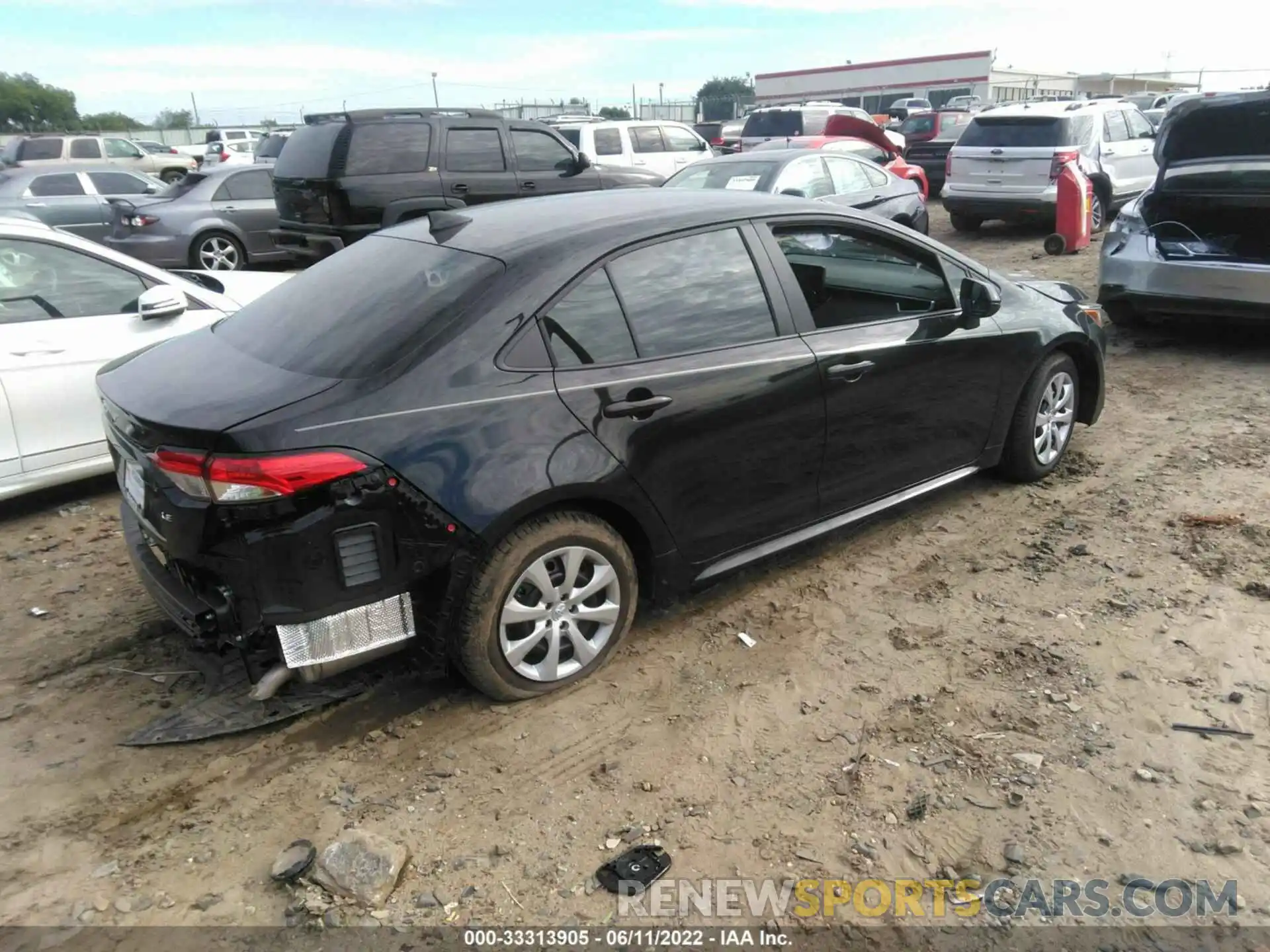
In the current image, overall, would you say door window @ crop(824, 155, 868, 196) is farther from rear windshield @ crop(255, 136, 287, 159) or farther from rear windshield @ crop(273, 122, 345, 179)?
rear windshield @ crop(255, 136, 287, 159)

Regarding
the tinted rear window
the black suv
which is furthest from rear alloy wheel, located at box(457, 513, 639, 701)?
the tinted rear window

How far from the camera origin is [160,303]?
16.5 ft

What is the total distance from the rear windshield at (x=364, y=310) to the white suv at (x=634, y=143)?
1176 centimetres

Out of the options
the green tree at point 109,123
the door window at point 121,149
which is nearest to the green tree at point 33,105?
the green tree at point 109,123

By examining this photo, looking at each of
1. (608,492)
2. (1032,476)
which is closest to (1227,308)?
(1032,476)

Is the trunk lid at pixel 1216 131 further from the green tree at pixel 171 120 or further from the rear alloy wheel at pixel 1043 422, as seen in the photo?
the green tree at pixel 171 120

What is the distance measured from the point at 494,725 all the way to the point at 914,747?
4.65 feet

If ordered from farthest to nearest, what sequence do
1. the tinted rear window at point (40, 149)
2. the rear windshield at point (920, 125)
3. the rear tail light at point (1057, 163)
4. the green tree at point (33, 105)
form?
1. the green tree at point (33, 105)
2. the rear windshield at point (920, 125)
3. the tinted rear window at point (40, 149)
4. the rear tail light at point (1057, 163)

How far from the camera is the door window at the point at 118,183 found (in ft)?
45.1

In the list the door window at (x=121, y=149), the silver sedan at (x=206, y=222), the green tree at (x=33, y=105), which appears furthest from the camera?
the green tree at (x=33, y=105)

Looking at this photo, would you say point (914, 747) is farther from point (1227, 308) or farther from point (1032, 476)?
point (1227, 308)

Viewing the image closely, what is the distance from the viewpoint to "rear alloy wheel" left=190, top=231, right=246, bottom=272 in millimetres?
11688

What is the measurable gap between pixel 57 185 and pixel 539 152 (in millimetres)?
7499

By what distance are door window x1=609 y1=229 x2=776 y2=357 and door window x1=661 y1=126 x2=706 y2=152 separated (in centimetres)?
1273
